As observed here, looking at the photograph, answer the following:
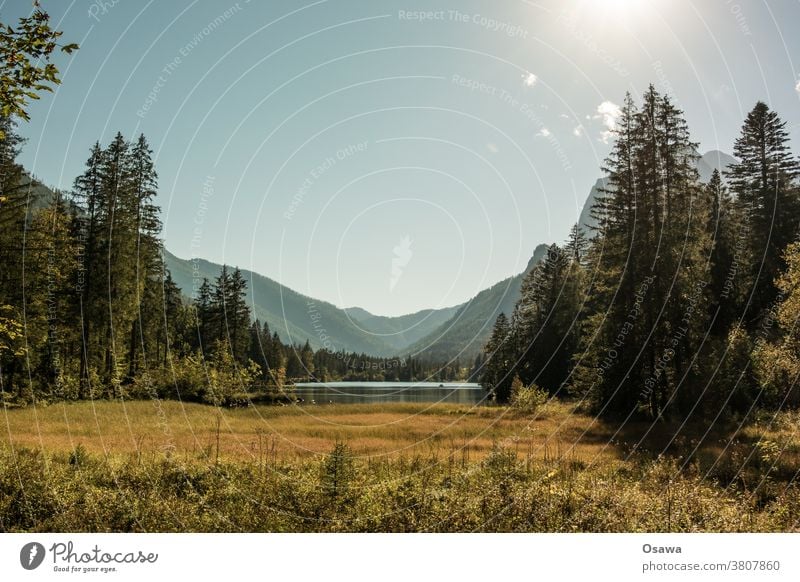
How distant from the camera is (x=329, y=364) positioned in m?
163

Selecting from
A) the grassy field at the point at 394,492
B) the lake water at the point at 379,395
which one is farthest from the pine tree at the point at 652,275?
the lake water at the point at 379,395

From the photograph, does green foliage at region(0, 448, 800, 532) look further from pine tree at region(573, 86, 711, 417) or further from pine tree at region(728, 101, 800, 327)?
pine tree at region(728, 101, 800, 327)

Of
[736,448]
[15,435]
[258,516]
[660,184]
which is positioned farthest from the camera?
[660,184]

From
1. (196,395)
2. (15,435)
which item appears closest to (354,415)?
(196,395)

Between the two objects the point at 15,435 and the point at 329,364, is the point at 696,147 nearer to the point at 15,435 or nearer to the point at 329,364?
the point at 15,435

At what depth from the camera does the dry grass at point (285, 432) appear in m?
18.4

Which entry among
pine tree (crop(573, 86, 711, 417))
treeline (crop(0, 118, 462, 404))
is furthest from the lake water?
pine tree (crop(573, 86, 711, 417))
